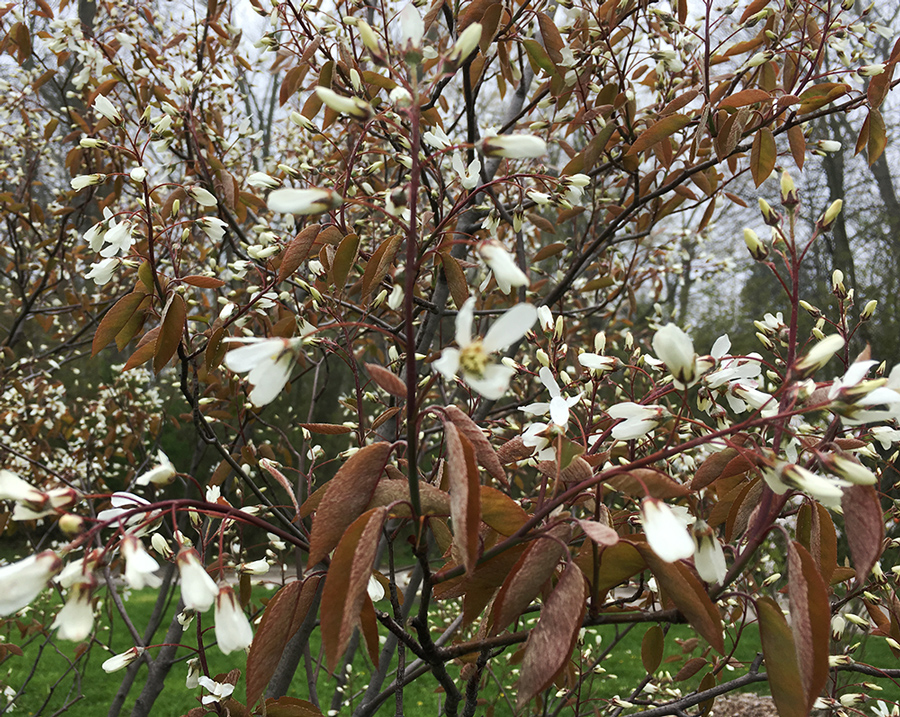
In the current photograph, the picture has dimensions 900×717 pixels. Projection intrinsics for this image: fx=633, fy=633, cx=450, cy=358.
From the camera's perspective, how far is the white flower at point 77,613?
0.63m

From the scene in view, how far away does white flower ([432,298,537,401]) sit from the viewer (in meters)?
0.59

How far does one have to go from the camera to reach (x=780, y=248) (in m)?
0.93

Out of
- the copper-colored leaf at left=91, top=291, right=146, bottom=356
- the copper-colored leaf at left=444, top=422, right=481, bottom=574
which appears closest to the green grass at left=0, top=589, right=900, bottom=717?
the copper-colored leaf at left=91, top=291, right=146, bottom=356

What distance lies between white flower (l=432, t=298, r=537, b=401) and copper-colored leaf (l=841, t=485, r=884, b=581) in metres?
0.43

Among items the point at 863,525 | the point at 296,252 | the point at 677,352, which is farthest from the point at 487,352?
the point at 296,252

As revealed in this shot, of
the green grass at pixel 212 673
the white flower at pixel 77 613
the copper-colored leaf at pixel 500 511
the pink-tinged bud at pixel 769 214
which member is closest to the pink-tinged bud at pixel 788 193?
the pink-tinged bud at pixel 769 214

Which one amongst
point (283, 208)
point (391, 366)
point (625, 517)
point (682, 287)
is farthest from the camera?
point (682, 287)

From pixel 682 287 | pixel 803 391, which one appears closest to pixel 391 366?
pixel 803 391

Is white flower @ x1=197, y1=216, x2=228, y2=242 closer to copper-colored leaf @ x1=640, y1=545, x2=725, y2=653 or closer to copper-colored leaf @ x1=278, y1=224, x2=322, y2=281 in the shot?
copper-colored leaf @ x1=278, y1=224, x2=322, y2=281

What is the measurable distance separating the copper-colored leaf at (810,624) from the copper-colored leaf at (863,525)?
0.07 metres

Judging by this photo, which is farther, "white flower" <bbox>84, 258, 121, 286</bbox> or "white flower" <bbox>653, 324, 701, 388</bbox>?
"white flower" <bbox>84, 258, 121, 286</bbox>

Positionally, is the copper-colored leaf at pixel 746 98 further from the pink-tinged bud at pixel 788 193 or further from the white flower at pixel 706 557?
the white flower at pixel 706 557

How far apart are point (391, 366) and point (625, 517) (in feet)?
2.50

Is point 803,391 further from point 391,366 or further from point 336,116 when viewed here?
point 336,116
